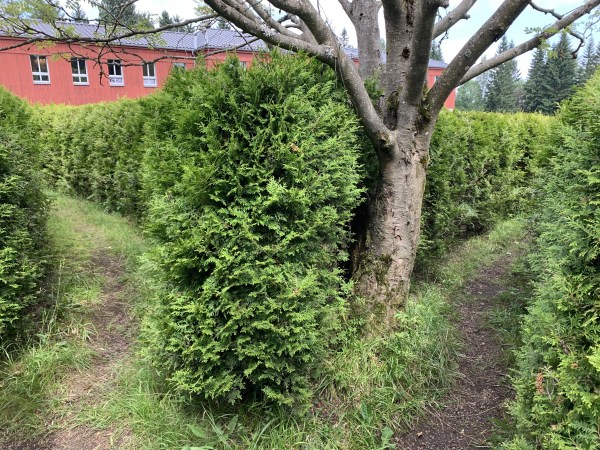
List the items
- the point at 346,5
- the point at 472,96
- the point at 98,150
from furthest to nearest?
the point at 472,96 → the point at 98,150 → the point at 346,5

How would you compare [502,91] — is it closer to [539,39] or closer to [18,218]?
[539,39]

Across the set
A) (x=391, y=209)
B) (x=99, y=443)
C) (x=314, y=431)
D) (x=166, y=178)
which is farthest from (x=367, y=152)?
(x=99, y=443)

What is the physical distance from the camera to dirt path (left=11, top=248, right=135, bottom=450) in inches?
99.5

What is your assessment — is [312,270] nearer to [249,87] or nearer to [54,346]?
[249,87]

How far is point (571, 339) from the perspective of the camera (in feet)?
5.91

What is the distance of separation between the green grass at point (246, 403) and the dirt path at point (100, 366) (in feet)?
0.18

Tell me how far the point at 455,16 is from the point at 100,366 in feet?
15.3

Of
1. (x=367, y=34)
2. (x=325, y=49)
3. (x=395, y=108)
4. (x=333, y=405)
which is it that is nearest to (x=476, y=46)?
(x=395, y=108)

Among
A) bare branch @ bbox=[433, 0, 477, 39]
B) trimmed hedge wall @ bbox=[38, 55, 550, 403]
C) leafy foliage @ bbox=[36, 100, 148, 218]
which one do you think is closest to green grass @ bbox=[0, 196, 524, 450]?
trimmed hedge wall @ bbox=[38, 55, 550, 403]

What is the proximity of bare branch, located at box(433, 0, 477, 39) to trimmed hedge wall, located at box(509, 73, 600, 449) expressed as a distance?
244 cm

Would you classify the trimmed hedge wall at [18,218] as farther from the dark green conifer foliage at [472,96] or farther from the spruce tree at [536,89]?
the dark green conifer foliage at [472,96]

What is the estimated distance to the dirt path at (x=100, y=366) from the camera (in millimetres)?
2527

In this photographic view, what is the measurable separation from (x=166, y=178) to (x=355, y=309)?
5.72 ft

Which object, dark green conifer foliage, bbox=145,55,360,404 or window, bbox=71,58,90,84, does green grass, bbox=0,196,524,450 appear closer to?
dark green conifer foliage, bbox=145,55,360,404
